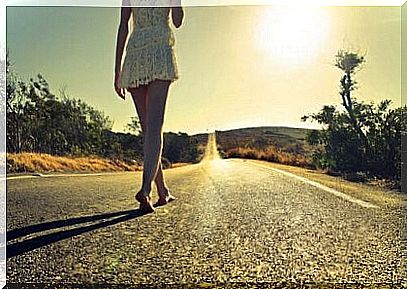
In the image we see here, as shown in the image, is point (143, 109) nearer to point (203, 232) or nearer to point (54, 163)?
point (54, 163)

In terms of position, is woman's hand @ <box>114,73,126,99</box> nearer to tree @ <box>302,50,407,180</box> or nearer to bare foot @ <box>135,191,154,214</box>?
bare foot @ <box>135,191,154,214</box>

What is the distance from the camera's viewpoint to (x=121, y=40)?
21.4ft

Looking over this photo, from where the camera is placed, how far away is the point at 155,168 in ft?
21.2

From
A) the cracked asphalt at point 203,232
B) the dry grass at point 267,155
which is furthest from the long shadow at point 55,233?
the dry grass at point 267,155

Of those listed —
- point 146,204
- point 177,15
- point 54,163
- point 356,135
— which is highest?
point 177,15

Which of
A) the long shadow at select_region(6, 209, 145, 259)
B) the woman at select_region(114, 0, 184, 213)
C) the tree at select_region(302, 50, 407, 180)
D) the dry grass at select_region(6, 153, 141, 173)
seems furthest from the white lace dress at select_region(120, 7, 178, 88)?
the tree at select_region(302, 50, 407, 180)

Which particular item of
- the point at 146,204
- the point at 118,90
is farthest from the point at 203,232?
the point at 118,90

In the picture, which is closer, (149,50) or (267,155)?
(149,50)

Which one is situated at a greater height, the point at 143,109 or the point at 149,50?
the point at 149,50

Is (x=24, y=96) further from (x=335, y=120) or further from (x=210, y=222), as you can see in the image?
(x=335, y=120)

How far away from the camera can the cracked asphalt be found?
6.30 metres

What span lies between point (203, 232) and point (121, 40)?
1.74 metres

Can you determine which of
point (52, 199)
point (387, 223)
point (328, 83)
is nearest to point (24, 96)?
point (52, 199)

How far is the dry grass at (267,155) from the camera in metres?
6.54
